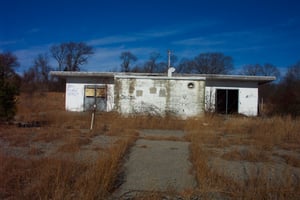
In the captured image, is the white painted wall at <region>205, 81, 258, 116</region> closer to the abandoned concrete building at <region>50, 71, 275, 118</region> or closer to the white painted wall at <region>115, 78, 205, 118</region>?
the abandoned concrete building at <region>50, 71, 275, 118</region>

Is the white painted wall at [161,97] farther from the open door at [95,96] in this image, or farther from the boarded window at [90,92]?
the boarded window at [90,92]

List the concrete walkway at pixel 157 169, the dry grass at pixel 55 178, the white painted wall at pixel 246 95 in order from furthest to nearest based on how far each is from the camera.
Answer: the white painted wall at pixel 246 95 < the concrete walkway at pixel 157 169 < the dry grass at pixel 55 178

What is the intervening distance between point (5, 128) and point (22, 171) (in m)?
6.81

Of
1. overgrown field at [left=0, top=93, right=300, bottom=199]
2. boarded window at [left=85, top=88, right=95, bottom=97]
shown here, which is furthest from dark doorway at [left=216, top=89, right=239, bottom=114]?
overgrown field at [left=0, top=93, right=300, bottom=199]

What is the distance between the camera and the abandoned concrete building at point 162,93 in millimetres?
17016

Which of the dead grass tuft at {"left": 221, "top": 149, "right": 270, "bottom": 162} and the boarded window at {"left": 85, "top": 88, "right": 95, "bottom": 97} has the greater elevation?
the boarded window at {"left": 85, "top": 88, "right": 95, "bottom": 97}

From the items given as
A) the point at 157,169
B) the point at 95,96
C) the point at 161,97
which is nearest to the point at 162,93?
the point at 161,97

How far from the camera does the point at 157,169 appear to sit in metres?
5.64

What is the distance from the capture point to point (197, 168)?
5547 mm

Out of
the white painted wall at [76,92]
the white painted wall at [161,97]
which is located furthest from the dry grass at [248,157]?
the white painted wall at [76,92]

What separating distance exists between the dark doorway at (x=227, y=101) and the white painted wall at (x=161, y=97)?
14.0ft

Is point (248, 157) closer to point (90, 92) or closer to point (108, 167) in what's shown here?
point (108, 167)

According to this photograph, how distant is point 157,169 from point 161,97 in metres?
11.6

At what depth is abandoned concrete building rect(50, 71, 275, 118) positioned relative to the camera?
1702 centimetres
